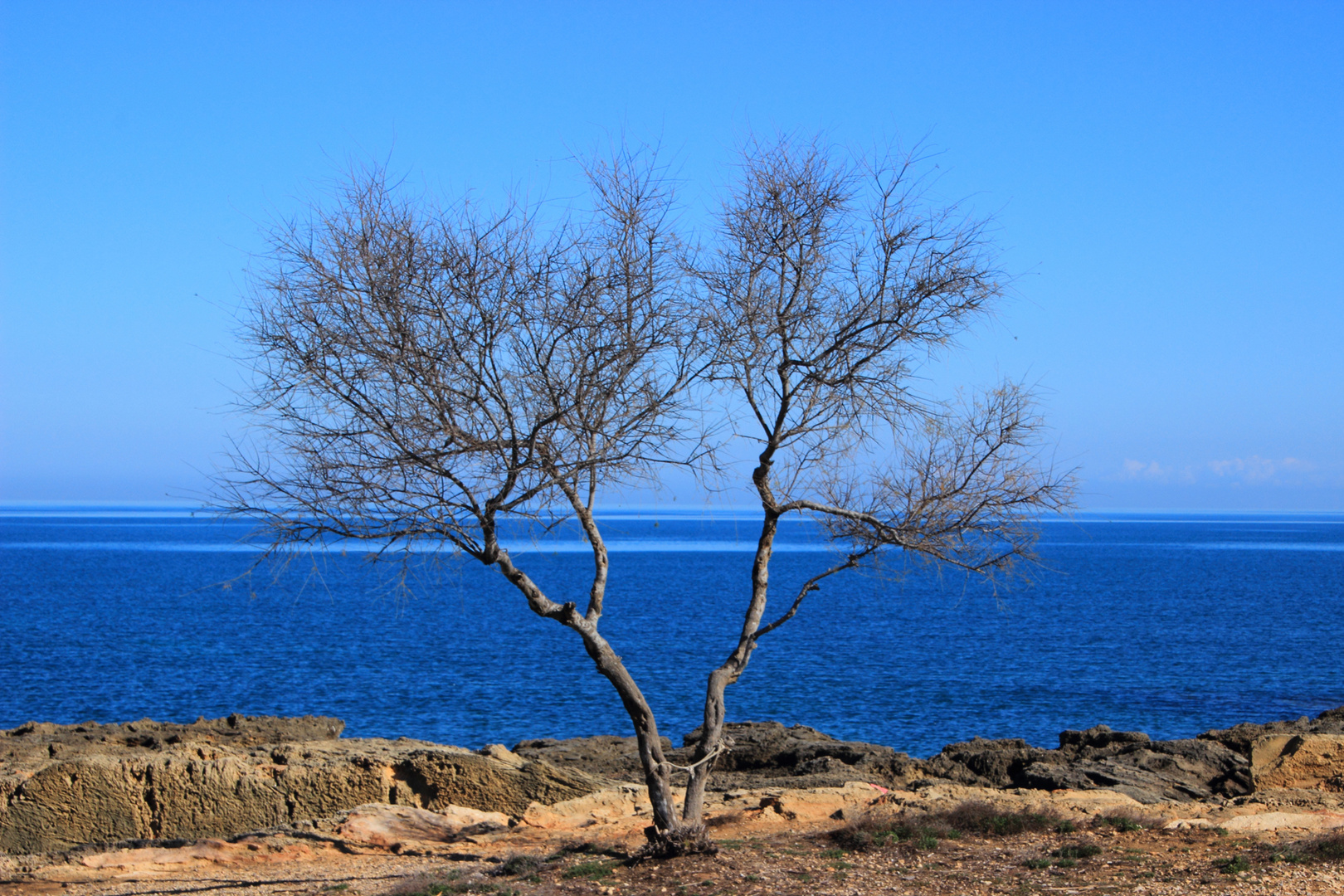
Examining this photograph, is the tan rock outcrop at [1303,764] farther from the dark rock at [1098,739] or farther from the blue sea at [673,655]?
the blue sea at [673,655]

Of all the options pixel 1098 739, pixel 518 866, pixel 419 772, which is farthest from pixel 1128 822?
pixel 419 772

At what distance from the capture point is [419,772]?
44.2 ft

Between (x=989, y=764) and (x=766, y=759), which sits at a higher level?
(x=989, y=764)

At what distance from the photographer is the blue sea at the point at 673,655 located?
29.7 m

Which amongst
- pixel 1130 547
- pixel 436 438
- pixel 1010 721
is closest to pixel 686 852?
pixel 436 438

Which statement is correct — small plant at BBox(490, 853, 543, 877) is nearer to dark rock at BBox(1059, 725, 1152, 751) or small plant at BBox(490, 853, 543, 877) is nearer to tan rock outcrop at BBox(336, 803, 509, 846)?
tan rock outcrop at BBox(336, 803, 509, 846)

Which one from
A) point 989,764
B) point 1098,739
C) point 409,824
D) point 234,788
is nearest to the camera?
point 409,824

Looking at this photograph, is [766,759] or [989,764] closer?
[989,764]

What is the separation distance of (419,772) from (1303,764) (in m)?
11.9

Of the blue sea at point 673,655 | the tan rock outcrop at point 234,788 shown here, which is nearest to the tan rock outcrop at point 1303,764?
the blue sea at point 673,655

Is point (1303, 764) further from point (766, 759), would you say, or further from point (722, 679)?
point (722, 679)

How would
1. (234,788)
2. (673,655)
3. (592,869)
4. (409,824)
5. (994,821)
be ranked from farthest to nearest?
(673,655)
(234,788)
(409,824)
(994,821)
(592,869)

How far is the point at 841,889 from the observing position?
8.95 m

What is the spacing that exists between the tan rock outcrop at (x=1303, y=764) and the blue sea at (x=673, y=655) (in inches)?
163
